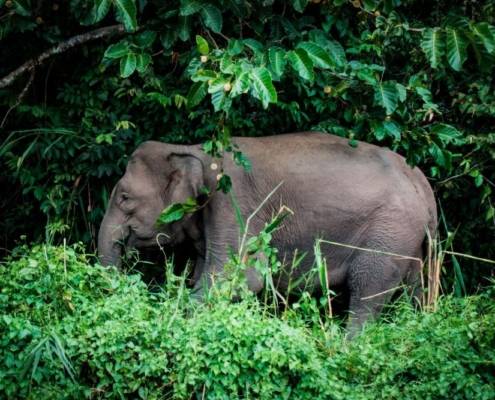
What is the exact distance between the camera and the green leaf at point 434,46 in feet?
22.1

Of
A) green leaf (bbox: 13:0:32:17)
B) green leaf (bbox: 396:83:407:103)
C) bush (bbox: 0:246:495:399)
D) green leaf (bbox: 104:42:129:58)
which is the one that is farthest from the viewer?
green leaf (bbox: 13:0:32:17)

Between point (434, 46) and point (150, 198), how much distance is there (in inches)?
93.7

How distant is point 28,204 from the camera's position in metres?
8.66

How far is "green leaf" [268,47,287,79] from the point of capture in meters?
6.48

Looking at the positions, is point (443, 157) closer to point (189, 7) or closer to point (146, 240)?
point (189, 7)

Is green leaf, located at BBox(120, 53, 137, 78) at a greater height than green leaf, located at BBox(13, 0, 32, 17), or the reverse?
green leaf, located at BBox(13, 0, 32, 17)

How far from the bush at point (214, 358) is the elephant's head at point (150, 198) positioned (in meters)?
1.49

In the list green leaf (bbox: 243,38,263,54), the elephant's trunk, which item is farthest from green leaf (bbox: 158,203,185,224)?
green leaf (bbox: 243,38,263,54)

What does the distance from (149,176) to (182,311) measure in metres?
1.62

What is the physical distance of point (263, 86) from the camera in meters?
6.17

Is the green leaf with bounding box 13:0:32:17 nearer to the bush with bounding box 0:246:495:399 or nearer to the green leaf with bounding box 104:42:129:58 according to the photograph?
the green leaf with bounding box 104:42:129:58

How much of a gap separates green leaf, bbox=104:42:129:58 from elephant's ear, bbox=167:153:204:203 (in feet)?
3.85


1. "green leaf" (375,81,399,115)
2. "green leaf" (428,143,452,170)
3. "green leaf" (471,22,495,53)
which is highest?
"green leaf" (471,22,495,53)

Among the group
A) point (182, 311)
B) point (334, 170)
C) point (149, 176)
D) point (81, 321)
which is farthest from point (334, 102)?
point (81, 321)
